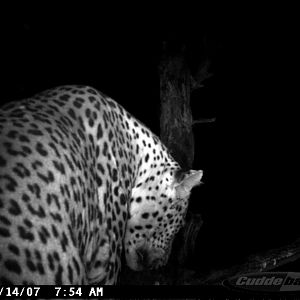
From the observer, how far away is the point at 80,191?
6.52 ft

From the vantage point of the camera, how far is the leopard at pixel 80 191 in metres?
1.58

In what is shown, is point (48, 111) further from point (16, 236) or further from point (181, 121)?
point (181, 121)

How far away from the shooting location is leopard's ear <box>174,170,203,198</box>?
2.65 m

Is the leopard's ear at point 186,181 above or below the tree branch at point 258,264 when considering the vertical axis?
above

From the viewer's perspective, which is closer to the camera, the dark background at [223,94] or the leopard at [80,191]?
the leopard at [80,191]

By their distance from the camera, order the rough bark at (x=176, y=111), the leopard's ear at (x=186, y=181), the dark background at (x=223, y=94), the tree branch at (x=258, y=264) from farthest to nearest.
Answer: the dark background at (x=223, y=94), the rough bark at (x=176, y=111), the tree branch at (x=258, y=264), the leopard's ear at (x=186, y=181)

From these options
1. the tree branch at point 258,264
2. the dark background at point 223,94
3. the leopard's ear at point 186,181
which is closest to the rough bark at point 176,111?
the tree branch at point 258,264

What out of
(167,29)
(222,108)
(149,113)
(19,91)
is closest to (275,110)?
(222,108)

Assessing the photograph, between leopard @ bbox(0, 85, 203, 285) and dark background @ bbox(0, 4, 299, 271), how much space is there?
3.32 meters

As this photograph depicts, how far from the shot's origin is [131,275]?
3625 mm

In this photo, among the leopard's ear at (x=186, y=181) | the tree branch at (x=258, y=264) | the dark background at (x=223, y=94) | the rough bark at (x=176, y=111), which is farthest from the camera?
the dark background at (x=223, y=94)

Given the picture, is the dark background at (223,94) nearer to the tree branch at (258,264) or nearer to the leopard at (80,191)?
the tree branch at (258,264)

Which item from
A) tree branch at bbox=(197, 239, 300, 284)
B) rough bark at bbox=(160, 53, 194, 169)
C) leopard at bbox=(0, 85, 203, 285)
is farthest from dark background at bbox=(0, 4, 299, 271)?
leopard at bbox=(0, 85, 203, 285)

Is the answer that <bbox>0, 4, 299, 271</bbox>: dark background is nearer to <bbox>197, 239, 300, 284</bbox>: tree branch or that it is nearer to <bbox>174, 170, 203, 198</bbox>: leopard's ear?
<bbox>197, 239, 300, 284</bbox>: tree branch
